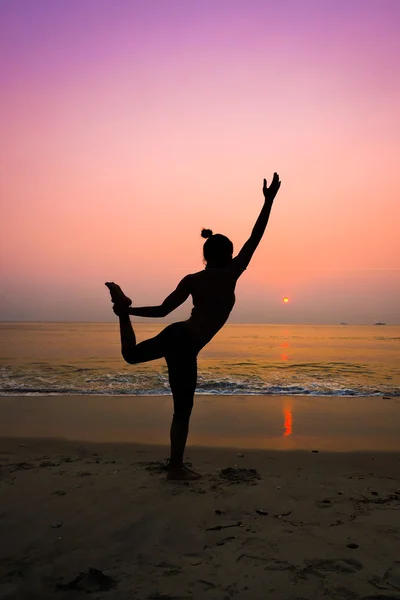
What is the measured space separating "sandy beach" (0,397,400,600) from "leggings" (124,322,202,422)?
834mm

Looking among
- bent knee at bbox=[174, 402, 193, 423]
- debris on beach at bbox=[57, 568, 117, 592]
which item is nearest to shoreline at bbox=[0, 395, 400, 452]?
bent knee at bbox=[174, 402, 193, 423]

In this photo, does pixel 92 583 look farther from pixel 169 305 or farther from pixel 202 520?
pixel 169 305

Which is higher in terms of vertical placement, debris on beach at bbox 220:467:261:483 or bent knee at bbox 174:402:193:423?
bent knee at bbox 174:402:193:423

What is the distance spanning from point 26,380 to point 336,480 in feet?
39.2

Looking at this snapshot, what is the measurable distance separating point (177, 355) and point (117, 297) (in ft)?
2.68

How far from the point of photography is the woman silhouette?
13.7ft

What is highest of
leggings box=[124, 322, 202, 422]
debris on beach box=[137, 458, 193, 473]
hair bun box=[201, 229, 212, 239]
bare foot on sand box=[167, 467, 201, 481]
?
hair bun box=[201, 229, 212, 239]

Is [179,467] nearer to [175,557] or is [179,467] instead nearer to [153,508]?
[153,508]

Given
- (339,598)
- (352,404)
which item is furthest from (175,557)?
(352,404)

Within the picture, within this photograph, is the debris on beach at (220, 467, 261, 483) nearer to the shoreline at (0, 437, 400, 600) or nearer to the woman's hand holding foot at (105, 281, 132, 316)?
the shoreline at (0, 437, 400, 600)

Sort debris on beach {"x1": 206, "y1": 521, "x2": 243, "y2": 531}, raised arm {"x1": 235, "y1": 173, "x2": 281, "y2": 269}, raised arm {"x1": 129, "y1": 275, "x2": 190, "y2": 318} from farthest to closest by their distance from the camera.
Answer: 1. raised arm {"x1": 235, "y1": 173, "x2": 281, "y2": 269}
2. raised arm {"x1": 129, "y1": 275, "x2": 190, "y2": 318}
3. debris on beach {"x1": 206, "y1": 521, "x2": 243, "y2": 531}

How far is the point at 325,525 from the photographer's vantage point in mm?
3387

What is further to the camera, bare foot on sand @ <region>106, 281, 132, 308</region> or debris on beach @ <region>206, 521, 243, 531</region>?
bare foot on sand @ <region>106, 281, 132, 308</region>

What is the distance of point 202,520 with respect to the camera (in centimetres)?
349
